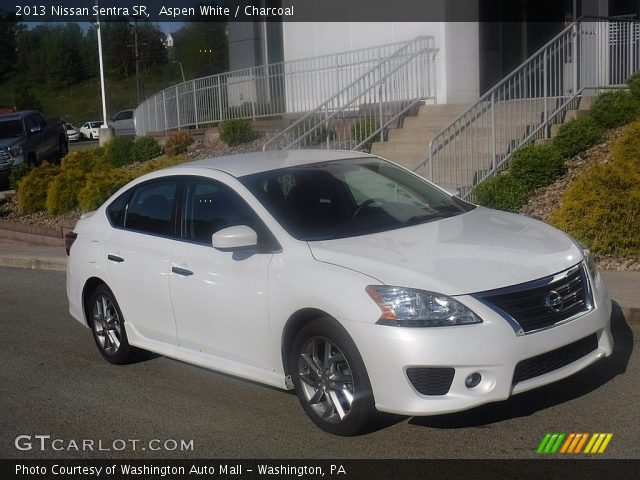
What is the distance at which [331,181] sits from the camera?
6797mm

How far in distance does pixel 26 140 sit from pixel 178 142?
16.6 feet

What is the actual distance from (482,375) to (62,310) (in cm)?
656

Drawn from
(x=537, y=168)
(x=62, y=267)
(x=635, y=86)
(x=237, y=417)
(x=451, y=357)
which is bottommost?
(x=62, y=267)

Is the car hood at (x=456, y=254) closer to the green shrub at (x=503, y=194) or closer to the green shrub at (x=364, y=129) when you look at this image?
the green shrub at (x=503, y=194)

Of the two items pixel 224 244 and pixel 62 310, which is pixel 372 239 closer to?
pixel 224 244

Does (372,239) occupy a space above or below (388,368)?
above

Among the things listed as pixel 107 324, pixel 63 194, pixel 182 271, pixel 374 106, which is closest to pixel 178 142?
pixel 63 194

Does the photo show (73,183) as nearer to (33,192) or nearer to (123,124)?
(33,192)

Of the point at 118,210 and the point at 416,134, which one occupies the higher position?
the point at 416,134

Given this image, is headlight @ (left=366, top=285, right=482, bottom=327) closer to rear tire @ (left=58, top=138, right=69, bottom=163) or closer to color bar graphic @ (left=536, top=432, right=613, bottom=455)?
color bar graphic @ (left=536, top=432, right=613, bottom=455)

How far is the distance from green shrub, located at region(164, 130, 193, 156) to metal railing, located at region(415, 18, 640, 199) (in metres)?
8.39

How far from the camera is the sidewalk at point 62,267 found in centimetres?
773

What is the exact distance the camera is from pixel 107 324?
25.4ft
